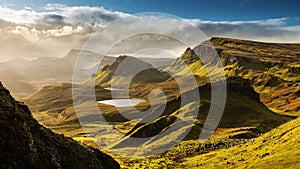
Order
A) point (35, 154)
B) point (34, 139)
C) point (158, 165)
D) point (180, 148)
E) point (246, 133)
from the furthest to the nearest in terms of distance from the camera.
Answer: point (246, 133), point (180, 148), point (158, 165), point (34, 139), point (35, 154)

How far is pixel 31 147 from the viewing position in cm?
4897

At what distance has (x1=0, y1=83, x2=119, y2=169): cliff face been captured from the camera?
44969 mm

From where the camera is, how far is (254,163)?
6900cm

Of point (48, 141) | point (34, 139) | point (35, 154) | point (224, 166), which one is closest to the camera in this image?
point (35, 154)

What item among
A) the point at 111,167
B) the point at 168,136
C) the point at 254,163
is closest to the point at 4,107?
the point at 111,167

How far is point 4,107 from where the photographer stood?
50500 millimetres

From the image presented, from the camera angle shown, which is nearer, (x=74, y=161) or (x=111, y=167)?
(x=74, y=161)

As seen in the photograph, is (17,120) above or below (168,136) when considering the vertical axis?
above

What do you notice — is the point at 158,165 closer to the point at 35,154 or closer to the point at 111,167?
the point at 111,167

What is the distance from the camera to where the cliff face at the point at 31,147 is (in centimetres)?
4497

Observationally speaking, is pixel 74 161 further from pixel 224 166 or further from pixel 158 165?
pixel 158 165

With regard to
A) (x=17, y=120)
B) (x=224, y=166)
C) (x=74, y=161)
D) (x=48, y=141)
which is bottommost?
(x=224, y=166)

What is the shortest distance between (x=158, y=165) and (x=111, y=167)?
47.9m

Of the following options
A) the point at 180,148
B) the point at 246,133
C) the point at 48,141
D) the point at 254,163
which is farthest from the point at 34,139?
the point at 246,133
